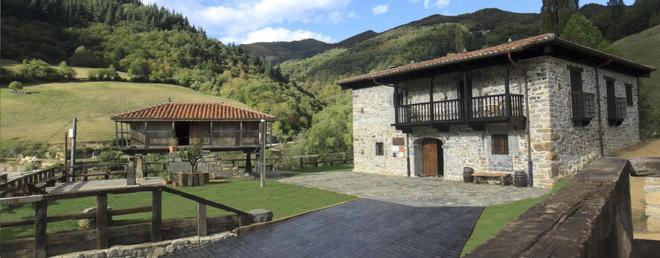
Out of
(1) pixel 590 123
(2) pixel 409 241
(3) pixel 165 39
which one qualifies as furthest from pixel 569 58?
(3) pixel 165 39

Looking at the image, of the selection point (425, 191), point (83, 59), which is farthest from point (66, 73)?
point (425, 191)

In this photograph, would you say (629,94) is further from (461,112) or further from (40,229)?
(40,229)

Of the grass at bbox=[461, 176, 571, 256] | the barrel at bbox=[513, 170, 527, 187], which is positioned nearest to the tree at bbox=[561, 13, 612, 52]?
the barrel at bbox=[513, 170, 527, 187]

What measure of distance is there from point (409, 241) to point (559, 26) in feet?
99.4

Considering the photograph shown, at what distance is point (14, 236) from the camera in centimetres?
889

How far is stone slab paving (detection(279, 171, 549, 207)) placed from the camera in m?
12.5

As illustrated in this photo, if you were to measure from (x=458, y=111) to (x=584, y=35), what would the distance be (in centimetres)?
1263

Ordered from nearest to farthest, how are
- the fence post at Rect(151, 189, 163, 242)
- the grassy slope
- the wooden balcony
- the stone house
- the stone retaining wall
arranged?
the stone retaining wall
the fence post at Rect(151, 189, 163, 242)
the stone house
the wooden balcony
the grassy slope

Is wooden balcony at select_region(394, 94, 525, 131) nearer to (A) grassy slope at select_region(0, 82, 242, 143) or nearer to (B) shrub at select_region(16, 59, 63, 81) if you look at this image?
(A) grassy slope at select_region(0, 82, 242, 143)

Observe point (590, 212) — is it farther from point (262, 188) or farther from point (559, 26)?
point (559, 26)

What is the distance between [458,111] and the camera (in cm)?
1744

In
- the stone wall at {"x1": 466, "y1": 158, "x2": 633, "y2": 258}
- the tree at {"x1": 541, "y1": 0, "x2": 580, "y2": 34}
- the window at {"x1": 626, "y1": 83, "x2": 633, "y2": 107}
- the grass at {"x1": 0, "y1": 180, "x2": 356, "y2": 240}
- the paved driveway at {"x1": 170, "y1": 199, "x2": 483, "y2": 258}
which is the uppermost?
the tree at {"x1": 541, "y1": 0, "x2": 580, "y2": 34}

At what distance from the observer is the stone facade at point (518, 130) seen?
49.5 ft

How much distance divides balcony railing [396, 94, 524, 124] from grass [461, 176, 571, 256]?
190 inches
